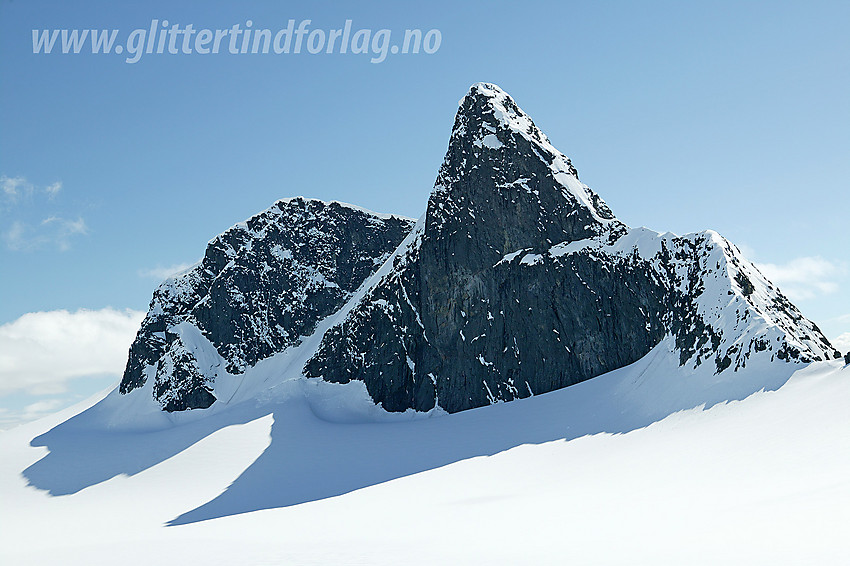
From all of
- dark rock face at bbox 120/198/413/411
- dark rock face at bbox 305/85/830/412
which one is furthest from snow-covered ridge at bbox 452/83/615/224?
dark rock face at bbox 120/198/413/411

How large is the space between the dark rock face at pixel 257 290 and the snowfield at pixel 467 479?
28.4ft

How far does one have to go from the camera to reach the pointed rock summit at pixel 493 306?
41438 millimetres

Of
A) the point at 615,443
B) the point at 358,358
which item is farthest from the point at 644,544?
the point at 358,358

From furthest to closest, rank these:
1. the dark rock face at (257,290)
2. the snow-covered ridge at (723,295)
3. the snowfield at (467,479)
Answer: the dark rock face at (257,290)
the snow-covered ridge at (723,295)
the snowfield at (467,479)

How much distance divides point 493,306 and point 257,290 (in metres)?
41.6

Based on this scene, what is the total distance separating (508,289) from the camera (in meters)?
56.2

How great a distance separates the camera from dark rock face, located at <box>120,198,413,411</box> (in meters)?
76.4

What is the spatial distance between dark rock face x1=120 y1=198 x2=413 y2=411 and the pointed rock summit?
10.9 inches

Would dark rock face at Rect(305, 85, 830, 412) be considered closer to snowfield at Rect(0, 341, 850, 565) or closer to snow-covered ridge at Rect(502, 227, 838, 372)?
snow-covered ridge at Rect(502, 227, 838, 372)

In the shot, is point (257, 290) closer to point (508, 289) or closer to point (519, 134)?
point (508, 289)

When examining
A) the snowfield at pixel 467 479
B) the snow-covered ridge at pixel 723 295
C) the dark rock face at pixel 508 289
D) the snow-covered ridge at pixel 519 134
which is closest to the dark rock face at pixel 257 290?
the snowfield at pixel 467 479

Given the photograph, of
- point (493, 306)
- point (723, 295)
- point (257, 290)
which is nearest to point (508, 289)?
point (493, 306)

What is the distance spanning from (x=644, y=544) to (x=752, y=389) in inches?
937

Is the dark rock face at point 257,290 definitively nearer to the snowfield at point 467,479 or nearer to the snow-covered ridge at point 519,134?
the snowfield at point 467,479
